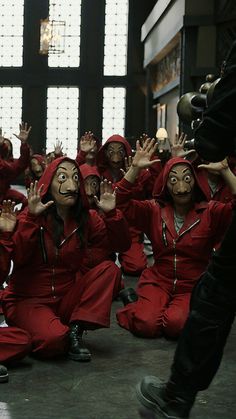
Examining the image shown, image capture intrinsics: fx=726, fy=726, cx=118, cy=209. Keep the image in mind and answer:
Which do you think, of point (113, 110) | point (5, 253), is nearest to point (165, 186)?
point (5, 253)

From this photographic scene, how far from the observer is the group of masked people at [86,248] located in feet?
14.8

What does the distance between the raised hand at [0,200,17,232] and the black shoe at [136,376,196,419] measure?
148 centimetres

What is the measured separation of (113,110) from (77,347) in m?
20.5

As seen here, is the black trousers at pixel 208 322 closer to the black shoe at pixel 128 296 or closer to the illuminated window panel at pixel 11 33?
the black shoe at pixel 128 296

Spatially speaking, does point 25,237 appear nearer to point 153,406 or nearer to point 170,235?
point 170,235

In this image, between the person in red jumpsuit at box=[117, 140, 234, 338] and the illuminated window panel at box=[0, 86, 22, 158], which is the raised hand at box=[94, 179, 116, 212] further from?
the illuminated window panel at box=[0, 86, 22, 158]

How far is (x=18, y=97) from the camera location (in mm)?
24906

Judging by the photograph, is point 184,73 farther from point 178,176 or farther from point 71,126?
point 71,126

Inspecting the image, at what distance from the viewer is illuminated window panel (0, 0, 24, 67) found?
82.3 feet

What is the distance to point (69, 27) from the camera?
24.8 meters

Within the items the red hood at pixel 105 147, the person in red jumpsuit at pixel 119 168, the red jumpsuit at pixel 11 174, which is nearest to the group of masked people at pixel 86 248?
the person in red jumpsuit at pixel 119 168

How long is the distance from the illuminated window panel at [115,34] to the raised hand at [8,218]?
20629 mm

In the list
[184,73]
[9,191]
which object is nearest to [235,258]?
[9,191]

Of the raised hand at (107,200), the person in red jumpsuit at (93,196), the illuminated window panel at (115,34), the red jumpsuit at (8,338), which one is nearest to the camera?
the red jumpsuit at (8,338)
